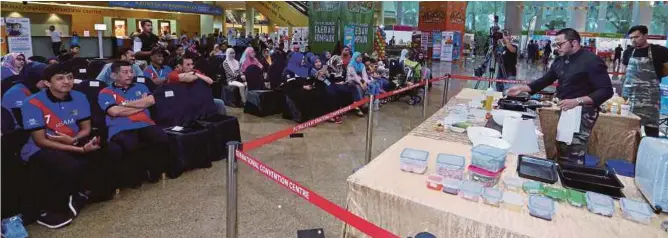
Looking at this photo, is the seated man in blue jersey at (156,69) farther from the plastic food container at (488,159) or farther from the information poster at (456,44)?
the information poster at (456,44)

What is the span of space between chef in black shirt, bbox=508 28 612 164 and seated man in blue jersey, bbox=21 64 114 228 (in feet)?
10.9

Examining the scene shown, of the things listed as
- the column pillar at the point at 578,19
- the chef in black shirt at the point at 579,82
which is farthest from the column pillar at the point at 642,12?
the chef in black shirt at the point at 579,82

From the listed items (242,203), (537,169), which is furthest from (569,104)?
(242,203)

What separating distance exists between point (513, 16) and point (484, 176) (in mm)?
24269

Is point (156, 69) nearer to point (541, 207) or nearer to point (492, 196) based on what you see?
point (492, 196)

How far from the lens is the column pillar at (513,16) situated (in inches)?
894

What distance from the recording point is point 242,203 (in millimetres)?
3182

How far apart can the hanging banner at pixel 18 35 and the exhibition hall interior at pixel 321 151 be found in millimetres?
27

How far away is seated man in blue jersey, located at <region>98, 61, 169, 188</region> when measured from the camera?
3.34 meters

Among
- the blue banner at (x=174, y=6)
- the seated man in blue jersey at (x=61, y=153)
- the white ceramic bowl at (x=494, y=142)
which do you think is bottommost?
the seated man in blue jersey at (x=61, y=153)

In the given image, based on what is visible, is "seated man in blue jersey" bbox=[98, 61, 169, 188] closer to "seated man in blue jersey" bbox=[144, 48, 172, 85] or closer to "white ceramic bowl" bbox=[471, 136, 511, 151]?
"seated man in blue jersey" bbox=[144, 48, 172, 85]

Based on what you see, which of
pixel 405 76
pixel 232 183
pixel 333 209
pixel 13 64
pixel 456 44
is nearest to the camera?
pixel 333 209

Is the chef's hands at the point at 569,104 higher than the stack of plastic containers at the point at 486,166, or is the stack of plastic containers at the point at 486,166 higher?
the chef's hands at the point at 569,104

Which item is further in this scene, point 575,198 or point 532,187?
point 532,187
